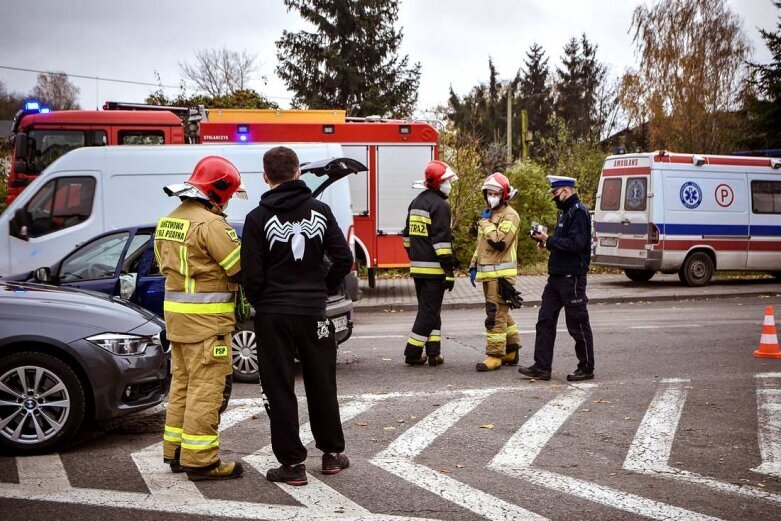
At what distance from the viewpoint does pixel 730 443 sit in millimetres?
6184

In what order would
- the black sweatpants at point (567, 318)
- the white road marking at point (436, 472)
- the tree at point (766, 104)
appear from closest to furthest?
1. the white road marking at point (436, 472)
2. the black sweatpants at point (567, 318)
3. the tree at point (766, 104)

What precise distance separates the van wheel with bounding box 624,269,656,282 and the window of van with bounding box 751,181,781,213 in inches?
98.4

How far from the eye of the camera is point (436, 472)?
17.9 feet

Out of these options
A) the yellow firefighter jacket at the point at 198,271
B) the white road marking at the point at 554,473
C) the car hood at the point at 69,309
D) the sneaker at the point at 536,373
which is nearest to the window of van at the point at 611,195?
the sneaker at the point at 536,373

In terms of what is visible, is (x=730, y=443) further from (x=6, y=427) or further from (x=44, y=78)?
(x=44, y=78)

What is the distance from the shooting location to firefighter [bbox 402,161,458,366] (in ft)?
29.5

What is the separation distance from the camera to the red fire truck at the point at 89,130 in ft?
52.1

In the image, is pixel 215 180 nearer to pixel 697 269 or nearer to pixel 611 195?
pixel 611 195

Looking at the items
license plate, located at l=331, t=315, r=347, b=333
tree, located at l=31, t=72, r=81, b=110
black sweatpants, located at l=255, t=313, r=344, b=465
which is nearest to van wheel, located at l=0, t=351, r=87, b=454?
black sweatpants, located at l=255, t=313, r=344, b=465

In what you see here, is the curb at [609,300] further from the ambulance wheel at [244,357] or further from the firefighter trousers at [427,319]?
the ambulance wheel at [244,357]

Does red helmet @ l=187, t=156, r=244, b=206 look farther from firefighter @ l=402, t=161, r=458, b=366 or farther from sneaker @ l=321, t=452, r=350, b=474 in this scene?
firefighter @ l=402, t=161, r=458, b=366

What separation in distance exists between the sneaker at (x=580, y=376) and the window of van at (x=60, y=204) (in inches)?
297

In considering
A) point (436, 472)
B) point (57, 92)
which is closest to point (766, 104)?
point (436, 472)

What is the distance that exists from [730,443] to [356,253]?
34.0 ft
